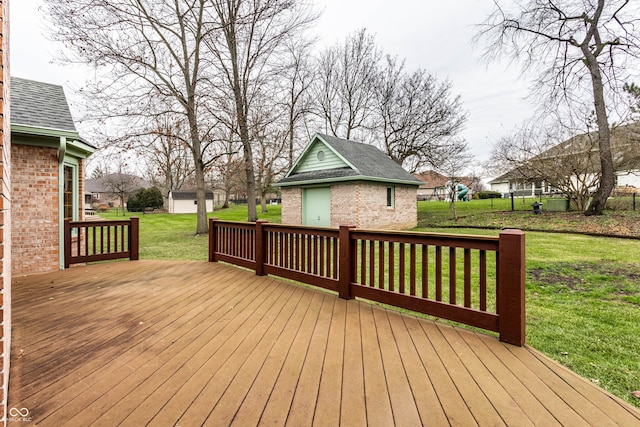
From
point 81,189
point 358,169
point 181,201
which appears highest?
point 358,169

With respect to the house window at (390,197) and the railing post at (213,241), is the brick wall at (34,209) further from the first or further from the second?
the house window at (390,197)

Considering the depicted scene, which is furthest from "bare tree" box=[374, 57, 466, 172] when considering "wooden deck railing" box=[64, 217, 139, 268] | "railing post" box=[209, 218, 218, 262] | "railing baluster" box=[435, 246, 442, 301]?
"wooden deck railing" box=[64, 217, 139, 268]

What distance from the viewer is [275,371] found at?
2051 millimetres

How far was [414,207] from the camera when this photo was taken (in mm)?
14500

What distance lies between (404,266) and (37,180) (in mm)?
6471

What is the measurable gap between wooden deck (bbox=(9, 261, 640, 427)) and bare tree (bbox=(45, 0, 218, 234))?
9317 millimetres

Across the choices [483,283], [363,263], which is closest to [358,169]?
[363,263]

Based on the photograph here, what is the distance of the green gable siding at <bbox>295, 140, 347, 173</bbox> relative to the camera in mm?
12257

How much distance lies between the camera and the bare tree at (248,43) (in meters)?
11.5

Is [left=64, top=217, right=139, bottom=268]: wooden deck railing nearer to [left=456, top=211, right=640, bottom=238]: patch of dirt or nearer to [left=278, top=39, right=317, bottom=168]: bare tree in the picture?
[left=278, top=39, right=317, bottom=168]: bare tree

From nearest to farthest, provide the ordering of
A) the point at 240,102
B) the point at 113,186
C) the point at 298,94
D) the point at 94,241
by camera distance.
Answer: the point at 94,241 → the point at 240,102 → the point at 298,94 → the point at 113,186

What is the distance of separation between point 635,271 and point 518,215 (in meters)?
9.52

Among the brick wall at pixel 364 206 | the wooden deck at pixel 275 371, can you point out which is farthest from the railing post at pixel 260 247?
the brick wall at pixel 364 206

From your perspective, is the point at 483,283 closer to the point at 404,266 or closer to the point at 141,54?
the point at 404,266
